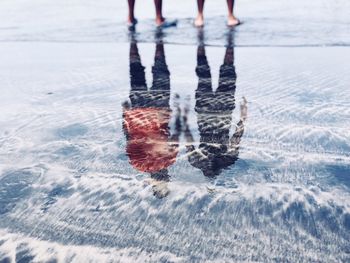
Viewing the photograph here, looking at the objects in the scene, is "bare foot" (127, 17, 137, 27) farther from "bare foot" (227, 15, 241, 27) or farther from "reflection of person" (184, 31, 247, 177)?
"reflection of person" (184, 31, 247, 177)

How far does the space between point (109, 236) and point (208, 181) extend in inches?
22.6

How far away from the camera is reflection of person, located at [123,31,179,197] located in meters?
2.04

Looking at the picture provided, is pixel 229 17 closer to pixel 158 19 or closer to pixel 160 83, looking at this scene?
pixel 158 19

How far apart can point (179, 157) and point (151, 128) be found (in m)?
0.45

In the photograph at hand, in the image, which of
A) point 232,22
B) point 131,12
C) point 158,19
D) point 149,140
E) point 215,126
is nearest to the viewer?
point 149,140

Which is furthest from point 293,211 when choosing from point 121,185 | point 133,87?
point 133,87

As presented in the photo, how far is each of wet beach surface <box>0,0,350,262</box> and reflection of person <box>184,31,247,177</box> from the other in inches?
0.4

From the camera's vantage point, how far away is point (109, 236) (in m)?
1.55

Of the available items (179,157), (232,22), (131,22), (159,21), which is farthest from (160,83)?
(131,22)

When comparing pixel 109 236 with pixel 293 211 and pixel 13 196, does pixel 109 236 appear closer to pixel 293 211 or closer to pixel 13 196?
pixel 13 196

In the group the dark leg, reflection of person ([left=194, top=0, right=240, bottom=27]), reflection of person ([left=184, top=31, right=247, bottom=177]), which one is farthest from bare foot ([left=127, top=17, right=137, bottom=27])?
reflection of person ([left=184, top=31, right=247, bottom=177])

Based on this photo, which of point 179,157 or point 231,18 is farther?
point 231,18

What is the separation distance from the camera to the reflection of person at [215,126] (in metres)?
2.07

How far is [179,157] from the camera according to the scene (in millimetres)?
2113
